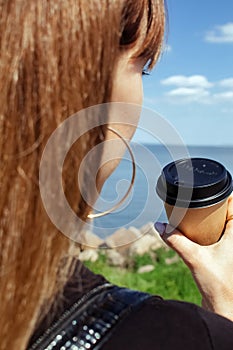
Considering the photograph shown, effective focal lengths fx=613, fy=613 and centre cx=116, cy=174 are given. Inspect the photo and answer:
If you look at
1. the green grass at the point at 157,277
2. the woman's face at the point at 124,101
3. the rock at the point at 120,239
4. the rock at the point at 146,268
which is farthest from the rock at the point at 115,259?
the woman's face at the point at 124,101

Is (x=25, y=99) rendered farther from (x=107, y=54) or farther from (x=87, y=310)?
(x=87, y=310)

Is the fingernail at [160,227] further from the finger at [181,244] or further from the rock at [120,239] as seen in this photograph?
the rock at [120,239]

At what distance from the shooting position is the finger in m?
1.60

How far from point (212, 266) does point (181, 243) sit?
10cm

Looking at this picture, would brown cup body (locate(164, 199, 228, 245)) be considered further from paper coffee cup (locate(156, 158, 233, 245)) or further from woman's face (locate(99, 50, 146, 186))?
woman's face (locate(99, 50, 146, 186))

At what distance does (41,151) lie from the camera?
93 centimetres

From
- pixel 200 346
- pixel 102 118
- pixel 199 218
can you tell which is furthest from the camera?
pixel 199 218

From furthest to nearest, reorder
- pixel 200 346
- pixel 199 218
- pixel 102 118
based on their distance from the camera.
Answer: pixel 199 218
pixel 102 118
pixel 200 346

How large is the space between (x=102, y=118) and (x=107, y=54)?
0.10 m

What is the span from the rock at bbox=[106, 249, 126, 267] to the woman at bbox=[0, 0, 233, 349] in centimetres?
690

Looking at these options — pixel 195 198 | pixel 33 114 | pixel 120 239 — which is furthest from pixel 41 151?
pixel 120 239

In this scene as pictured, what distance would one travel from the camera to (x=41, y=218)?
931 millimetres

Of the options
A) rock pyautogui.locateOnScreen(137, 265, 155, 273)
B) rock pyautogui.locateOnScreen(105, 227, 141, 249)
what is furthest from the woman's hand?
rock pyautogui.locateOnScreen(137, 265, 155, 273)

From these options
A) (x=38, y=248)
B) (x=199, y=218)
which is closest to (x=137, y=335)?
(x=38, y=248)
